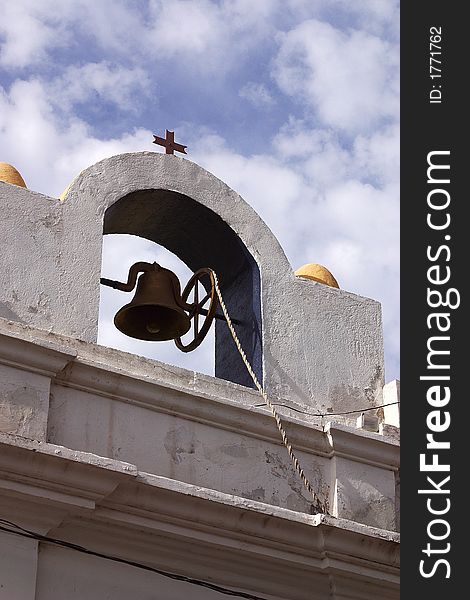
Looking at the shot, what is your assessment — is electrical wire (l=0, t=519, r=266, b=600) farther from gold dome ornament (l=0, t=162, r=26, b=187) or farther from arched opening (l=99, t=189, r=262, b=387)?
gold dome ornament (l=0, t=162, r=26, b=187)

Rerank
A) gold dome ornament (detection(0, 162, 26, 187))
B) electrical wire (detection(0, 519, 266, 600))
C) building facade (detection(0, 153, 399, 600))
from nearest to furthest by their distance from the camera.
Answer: electrical wire (detection(0, 519, 266, 600))
building facade (detection(0, 153, 399, 600))
gold dome ornament (detection(0, 162, 26, 187))

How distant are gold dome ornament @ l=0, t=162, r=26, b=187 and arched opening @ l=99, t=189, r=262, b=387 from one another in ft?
1.92

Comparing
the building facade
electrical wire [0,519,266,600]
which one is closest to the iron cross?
the building facade

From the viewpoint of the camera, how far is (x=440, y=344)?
683 centimetres

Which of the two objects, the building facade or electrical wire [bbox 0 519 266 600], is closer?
electrical wire [bbox 0 519 266 600]

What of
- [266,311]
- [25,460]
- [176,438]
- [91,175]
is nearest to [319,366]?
[266,311]

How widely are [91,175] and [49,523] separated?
7.61ft

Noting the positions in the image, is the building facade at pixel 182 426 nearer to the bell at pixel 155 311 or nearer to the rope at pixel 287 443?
the rope at pixel 287 443

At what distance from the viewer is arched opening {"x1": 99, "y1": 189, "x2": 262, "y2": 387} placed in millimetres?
8227

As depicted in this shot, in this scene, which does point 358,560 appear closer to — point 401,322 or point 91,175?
point 401,322

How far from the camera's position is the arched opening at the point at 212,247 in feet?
27.0

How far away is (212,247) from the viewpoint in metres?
8.59

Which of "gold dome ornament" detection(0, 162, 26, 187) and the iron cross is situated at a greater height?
the iron cross

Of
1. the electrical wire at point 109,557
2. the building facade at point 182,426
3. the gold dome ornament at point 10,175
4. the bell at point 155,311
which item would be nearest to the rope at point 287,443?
the building facade at point 182,426
